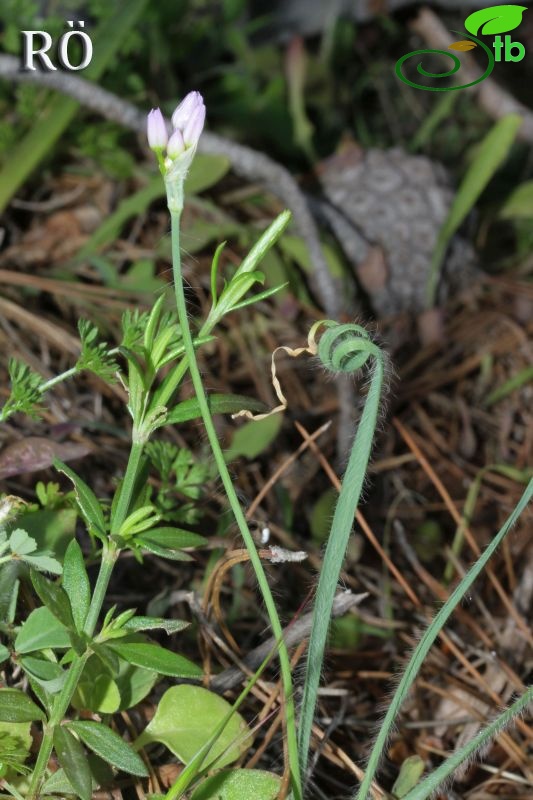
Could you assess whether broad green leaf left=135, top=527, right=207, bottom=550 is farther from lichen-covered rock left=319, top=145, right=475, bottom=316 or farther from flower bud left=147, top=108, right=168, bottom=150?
lichen-covered rock left=319, top=145, right=475, bottom=316

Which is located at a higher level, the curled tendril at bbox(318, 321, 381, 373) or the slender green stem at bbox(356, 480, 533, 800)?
the curled tendril at bbox(318, 321, 381, 373)

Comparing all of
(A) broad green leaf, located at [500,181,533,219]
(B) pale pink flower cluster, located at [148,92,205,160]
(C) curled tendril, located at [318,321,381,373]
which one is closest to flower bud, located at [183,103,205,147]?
(B) pale pink flower cluster, located at [148,92,205,160]

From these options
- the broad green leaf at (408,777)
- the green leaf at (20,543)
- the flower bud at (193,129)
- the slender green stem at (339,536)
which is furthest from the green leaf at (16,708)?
the flower bud at (193,129)

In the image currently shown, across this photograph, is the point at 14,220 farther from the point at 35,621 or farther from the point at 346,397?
the point at 35,621

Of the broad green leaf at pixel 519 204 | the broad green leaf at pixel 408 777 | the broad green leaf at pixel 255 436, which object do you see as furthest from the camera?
the broad green leaf at pixel 519 204

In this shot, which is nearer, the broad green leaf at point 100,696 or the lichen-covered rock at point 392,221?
the broad green leaf at point 100,696

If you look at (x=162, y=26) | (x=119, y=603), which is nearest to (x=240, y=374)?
(x=119, y=603)

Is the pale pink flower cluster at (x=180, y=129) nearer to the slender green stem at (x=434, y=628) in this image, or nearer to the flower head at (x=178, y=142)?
the flower head at (x=178, y=142)
